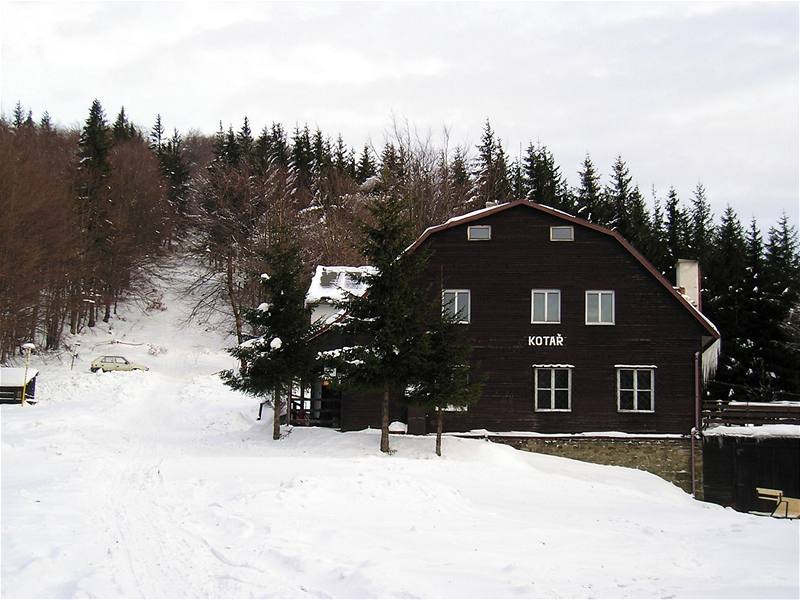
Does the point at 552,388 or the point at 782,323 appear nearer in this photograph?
the point at 552,388

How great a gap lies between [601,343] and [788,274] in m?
22.4

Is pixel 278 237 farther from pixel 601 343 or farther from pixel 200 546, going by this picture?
pixel 200 546

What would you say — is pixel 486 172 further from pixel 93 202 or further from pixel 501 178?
pixel 93 202

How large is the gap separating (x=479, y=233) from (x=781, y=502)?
13.0m

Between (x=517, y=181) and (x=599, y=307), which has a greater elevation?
(x=517, y=181)

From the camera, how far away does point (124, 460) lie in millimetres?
18266

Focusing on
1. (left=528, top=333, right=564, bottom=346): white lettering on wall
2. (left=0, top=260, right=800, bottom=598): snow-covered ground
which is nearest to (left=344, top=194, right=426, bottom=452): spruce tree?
(left=0, top=260, right=800, bottom=598): snow-covered ground

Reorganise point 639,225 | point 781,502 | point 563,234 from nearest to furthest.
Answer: point 781,502
point 563,234
point 639,225

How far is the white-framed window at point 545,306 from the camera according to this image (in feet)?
87.2

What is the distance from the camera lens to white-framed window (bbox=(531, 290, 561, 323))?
1047 inches

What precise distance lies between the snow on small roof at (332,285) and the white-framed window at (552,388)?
724cm

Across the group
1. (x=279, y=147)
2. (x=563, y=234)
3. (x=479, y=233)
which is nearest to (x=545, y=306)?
(x=563, y=234)

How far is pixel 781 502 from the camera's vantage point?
75.7 feet

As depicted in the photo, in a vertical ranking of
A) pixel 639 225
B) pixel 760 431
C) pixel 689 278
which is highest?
pixel 639 225
